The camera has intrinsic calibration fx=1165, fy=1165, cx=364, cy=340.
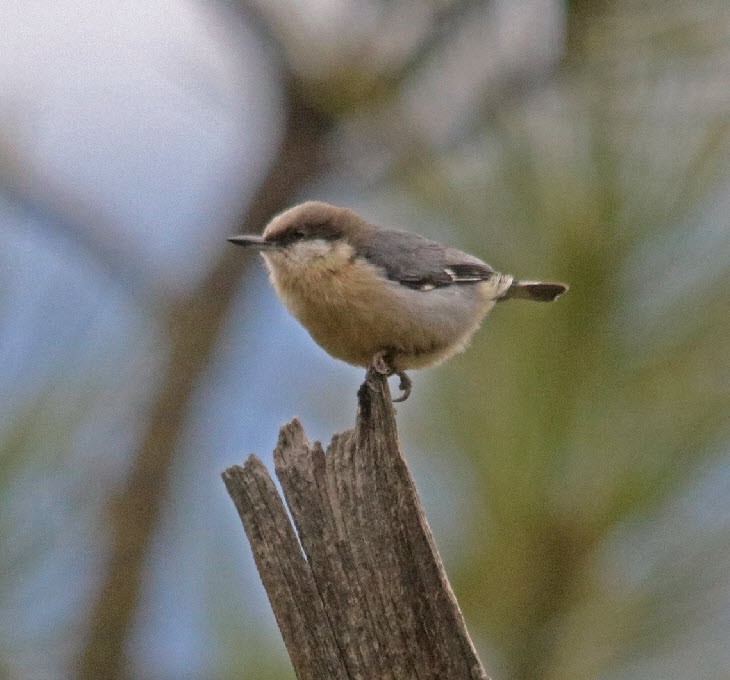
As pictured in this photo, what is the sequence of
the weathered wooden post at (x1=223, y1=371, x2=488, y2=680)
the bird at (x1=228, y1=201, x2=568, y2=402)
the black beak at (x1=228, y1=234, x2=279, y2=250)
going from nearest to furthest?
the weathered wooden post at (x1=223, y1=371, x2=488, y2=680), the bird at (x1=228, y1=201, x2=568, y2=402), the black beak at (x1=228, y1=234, x2=279, y2=250)

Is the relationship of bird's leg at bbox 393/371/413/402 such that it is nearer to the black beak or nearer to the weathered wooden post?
the black beak

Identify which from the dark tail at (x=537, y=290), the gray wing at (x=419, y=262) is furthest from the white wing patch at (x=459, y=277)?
the dark tail at (x=537, y=290)

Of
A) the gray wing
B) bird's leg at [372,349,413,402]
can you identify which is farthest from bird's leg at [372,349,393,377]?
the gray wing

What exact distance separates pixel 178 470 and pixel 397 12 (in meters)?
1.32

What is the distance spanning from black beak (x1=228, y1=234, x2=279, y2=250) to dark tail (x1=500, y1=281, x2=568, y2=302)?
2.13ft

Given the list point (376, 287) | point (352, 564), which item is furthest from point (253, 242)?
point (352, 564)

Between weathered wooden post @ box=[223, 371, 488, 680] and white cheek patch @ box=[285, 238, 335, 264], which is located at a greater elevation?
white cheek patch @ box=[285, 238, 335, 264]

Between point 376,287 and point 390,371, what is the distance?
0.82 ft

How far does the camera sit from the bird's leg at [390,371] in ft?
9.25

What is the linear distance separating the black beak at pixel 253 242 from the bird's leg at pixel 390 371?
427 mm

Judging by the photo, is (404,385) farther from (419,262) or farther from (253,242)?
(253,242)

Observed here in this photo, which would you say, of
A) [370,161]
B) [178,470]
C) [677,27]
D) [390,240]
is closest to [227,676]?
[178,470]

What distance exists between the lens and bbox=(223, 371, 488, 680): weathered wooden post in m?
1.83

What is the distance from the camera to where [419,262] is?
3.12 m
